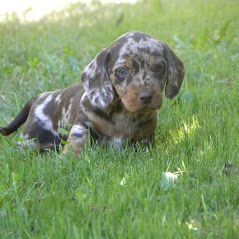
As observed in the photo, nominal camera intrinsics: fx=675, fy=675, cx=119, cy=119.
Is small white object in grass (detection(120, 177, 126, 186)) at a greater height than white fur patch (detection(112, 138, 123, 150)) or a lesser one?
greater

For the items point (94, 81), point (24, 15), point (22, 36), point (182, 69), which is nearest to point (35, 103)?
point (94, 81)

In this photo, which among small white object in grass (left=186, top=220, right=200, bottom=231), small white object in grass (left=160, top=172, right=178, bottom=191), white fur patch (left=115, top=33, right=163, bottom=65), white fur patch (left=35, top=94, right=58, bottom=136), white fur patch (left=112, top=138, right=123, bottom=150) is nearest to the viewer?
small white object in grass (left=186, top=220, right=200, bottom=231)

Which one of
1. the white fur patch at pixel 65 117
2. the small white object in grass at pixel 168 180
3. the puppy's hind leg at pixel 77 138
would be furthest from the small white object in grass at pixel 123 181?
the white fur patch at pixel 65 117

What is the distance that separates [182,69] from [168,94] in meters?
0.26

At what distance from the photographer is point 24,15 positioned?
41.8 ft

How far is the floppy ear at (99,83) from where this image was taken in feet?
17.8

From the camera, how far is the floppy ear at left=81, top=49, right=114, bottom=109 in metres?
5.43

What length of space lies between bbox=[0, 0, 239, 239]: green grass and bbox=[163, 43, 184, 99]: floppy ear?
37cm

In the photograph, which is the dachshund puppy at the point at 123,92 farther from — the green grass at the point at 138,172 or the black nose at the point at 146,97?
the green grass at the point at 138,172

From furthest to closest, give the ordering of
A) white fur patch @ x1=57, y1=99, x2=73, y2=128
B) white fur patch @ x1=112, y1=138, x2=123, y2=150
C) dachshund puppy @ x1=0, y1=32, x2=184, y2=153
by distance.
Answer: white fur patch @ x1=57, y1=99, x2=73, y2=128
white fur patch @ x1=112, y1=138, x2=123, y2=150
dachshund puppy @ x1=0, y1=32, x2=184, y2=153

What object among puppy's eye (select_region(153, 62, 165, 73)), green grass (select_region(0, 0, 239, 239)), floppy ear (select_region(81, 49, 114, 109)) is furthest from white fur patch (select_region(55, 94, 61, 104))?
puppy's eye (select_region(153, 62, 165, 73))

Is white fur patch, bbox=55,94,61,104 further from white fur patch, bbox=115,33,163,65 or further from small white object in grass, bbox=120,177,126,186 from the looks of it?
small white object in grass, bbox=120,177,126,186

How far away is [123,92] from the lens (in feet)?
17.3

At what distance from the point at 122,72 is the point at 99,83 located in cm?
27
